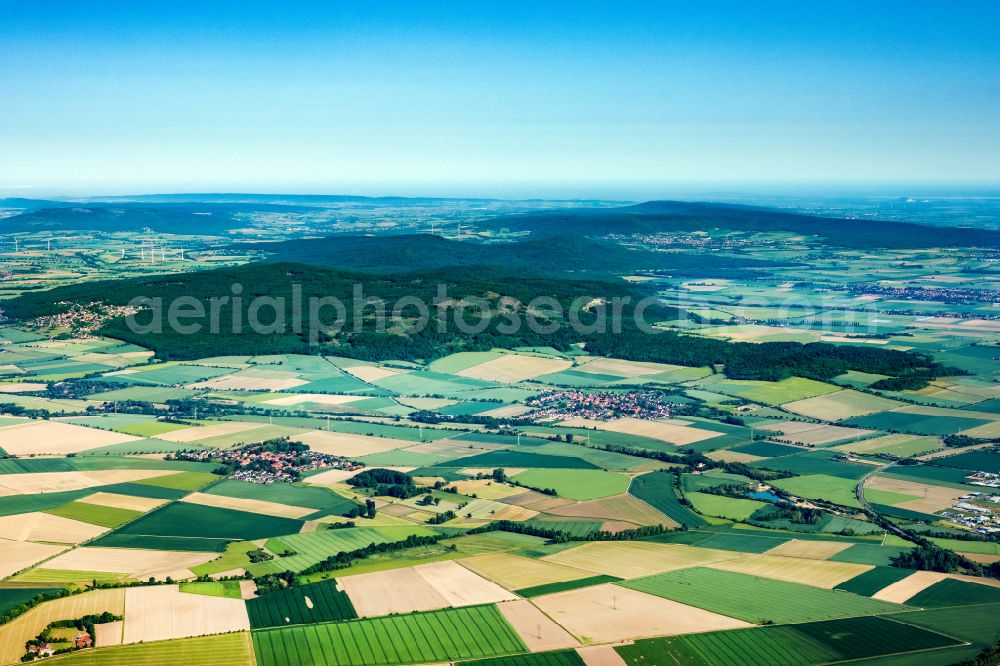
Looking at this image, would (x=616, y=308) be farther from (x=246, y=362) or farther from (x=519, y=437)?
(x=519, y=437)

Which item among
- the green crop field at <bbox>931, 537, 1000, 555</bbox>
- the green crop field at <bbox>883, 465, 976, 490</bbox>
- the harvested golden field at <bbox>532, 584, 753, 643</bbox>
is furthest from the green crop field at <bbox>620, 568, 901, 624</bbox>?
the green crop field at <bbox>883, 465, 976, 490</bbox>

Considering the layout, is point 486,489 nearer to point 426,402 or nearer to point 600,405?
point 600,405

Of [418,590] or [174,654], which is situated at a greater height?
[174,654]

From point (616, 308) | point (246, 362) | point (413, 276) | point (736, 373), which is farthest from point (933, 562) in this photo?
point (413, 276)

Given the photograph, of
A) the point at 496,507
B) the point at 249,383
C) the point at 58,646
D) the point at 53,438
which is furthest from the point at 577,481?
the point at 249,383

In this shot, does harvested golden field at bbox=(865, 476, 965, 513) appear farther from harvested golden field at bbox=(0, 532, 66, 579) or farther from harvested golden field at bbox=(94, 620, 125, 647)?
harvested golden field at bbox=(0, 532, 66, 579)

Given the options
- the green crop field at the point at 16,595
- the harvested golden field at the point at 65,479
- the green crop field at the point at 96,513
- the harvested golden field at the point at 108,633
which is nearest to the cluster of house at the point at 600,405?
the harvested golden field at the point at 65,479
